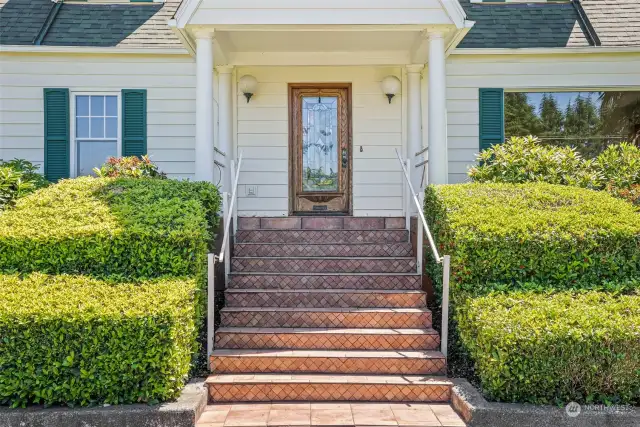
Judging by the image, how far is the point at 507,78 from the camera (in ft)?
25.3

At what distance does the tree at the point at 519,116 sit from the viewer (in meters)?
7.89

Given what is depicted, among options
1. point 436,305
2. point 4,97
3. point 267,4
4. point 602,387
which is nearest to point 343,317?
A: point 436,305

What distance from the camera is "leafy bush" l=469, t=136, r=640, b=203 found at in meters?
6.34

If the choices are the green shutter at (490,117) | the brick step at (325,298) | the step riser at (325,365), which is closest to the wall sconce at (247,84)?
the green shutter at (490,117)

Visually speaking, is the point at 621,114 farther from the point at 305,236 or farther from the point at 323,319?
the point at 323,319

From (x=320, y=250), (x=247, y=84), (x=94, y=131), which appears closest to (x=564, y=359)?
(x=320, y=250)

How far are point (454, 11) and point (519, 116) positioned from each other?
2.55 m

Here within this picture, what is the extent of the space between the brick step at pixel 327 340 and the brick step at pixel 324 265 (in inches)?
42.6

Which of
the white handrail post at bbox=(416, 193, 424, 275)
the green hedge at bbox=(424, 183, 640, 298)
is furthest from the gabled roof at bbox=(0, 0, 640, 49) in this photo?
the green hedge at bbox=(424, 183, 640, 298)

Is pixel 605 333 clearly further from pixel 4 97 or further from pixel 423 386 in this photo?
pixel 4 97

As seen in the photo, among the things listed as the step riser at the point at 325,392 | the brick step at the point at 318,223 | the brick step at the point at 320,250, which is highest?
the brick step at the point at 318,223

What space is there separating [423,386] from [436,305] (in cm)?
115

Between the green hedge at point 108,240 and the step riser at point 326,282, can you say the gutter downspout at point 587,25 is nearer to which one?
the step riser at point 326,282

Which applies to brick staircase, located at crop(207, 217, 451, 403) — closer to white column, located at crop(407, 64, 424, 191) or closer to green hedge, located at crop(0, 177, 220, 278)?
green hedge, located at crop(0, 177, 220, 278)
